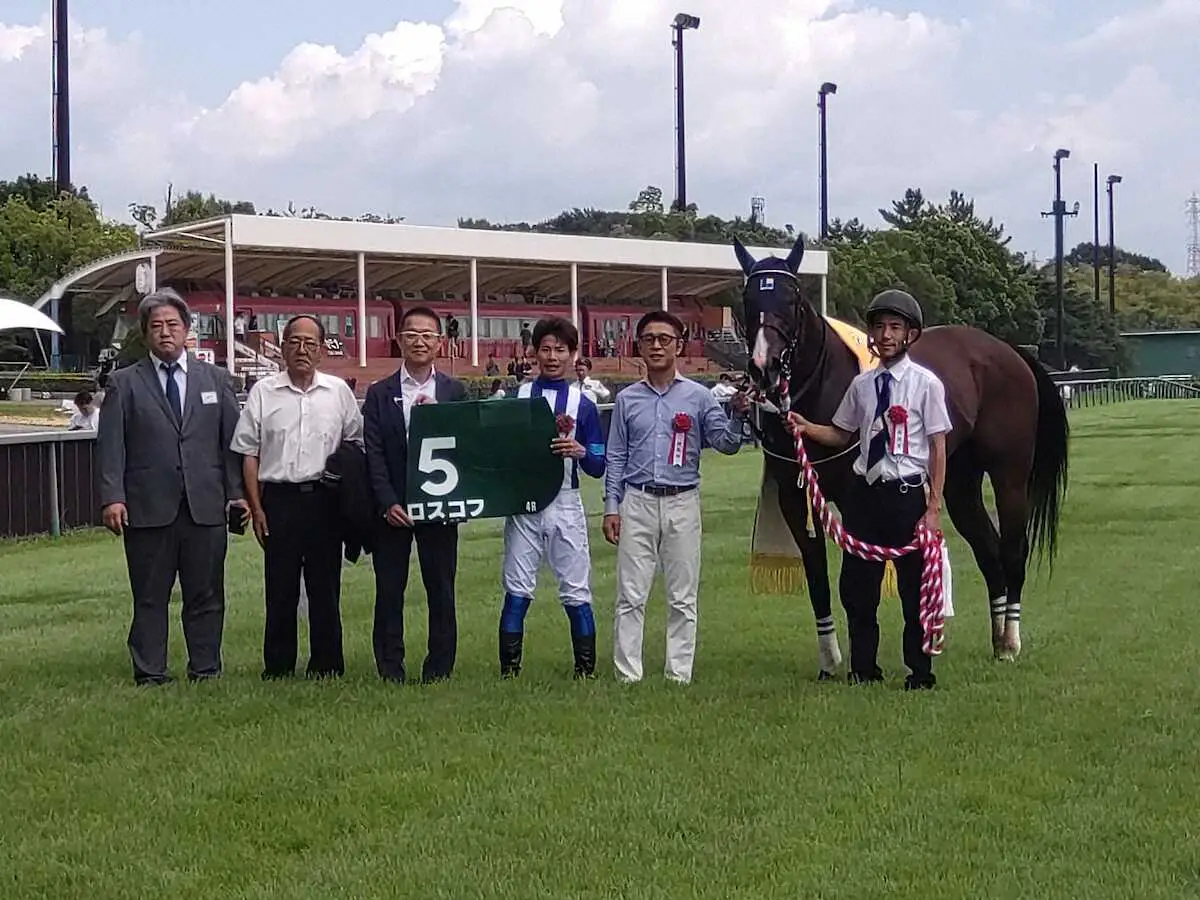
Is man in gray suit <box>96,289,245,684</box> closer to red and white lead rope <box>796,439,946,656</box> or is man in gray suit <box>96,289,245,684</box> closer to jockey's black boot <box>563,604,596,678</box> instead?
jockey's black boot <box>563,604,596,678</box>

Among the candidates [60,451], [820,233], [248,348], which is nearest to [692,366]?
[248,348]

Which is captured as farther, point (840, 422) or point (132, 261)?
point (132, 261)

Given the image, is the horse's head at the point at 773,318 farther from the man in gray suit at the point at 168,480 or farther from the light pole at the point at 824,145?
the light pole at the point at 824,145

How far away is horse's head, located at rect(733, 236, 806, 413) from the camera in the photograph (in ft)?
21.4

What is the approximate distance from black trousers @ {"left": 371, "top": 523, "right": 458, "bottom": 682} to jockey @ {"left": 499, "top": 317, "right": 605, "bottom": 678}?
29 cm

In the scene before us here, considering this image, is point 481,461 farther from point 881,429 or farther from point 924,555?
point 924,555

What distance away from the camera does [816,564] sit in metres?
7.19

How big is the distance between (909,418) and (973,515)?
195 centimetres

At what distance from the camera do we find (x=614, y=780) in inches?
208

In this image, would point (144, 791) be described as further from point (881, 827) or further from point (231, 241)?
point (231, 241)

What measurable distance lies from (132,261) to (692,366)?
18.9m

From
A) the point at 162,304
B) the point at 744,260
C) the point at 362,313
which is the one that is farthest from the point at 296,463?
the point at 362,313

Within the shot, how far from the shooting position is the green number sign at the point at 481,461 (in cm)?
695

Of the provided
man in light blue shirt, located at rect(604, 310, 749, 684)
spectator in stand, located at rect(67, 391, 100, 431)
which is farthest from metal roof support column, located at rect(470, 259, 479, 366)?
man in light blue shirt, located at rect(604, 310, 749, 684)
